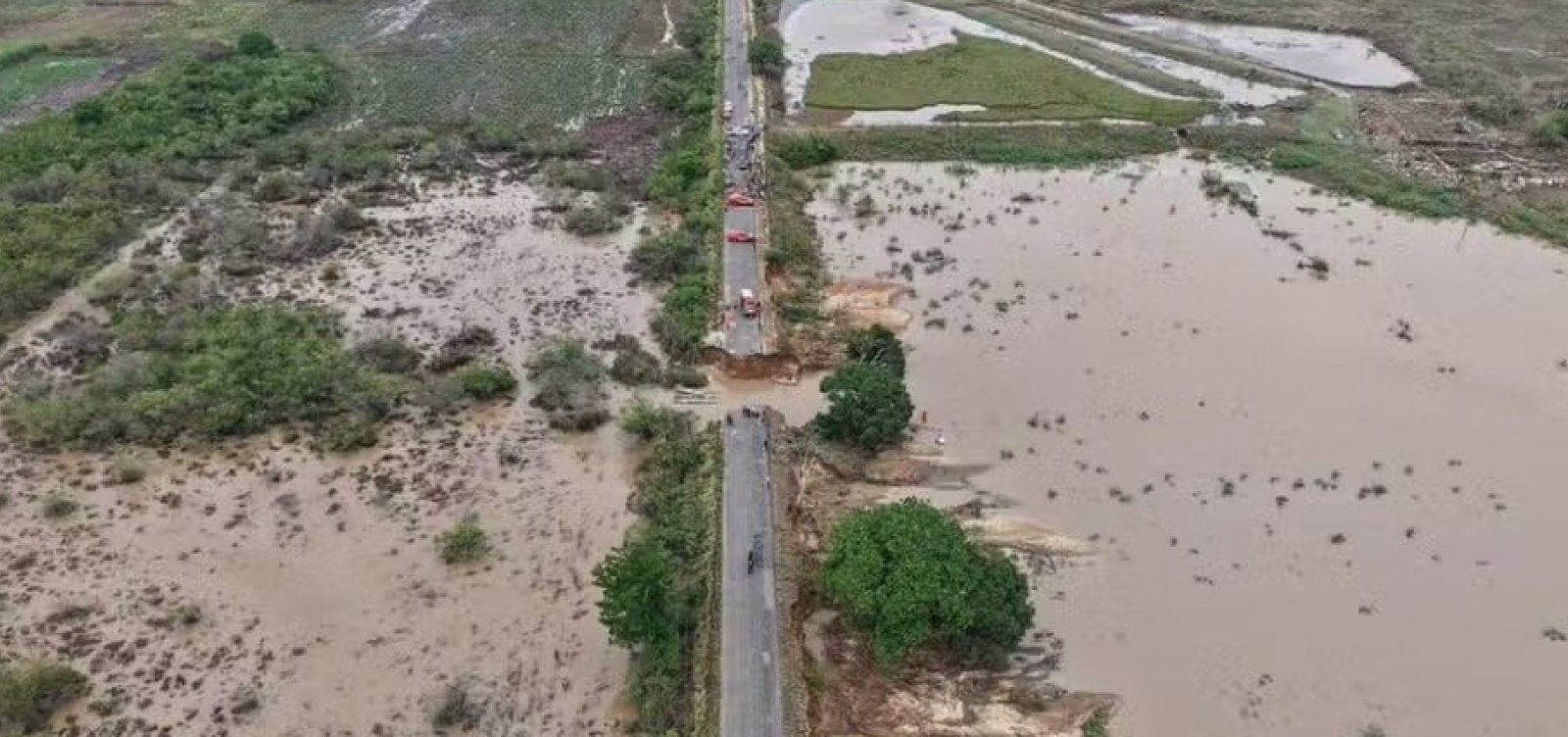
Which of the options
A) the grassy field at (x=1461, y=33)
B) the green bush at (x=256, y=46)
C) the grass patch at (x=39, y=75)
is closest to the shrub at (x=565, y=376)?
the green bush at (x=256, y=46)

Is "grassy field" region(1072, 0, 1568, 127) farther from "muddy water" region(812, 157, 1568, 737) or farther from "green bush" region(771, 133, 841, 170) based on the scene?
"green bush" region(771, 133, 841, 170)

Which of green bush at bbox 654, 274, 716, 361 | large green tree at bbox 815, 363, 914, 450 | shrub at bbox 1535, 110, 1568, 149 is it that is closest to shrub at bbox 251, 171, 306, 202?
green bush at bbox 654, 274, 716, 361

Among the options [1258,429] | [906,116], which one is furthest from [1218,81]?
[1258,429]

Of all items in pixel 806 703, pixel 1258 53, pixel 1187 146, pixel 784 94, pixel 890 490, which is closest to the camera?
pixel 806 703

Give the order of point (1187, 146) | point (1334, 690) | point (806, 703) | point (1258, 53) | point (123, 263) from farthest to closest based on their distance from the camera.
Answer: point (1258, 53) < point (1187, 146) < point (123, 263) < point (1334, 690) < point (806, 703)

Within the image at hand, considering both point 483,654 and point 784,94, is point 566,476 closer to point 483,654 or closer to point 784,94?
point 483,654

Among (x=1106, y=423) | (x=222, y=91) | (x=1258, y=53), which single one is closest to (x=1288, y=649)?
(x=1106, y=423)

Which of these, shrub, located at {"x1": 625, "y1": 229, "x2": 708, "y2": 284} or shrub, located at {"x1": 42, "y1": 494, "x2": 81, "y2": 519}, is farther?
shrub, located at {"x1": 625, "y1": 229, "x2": 708, "y2": 284}
